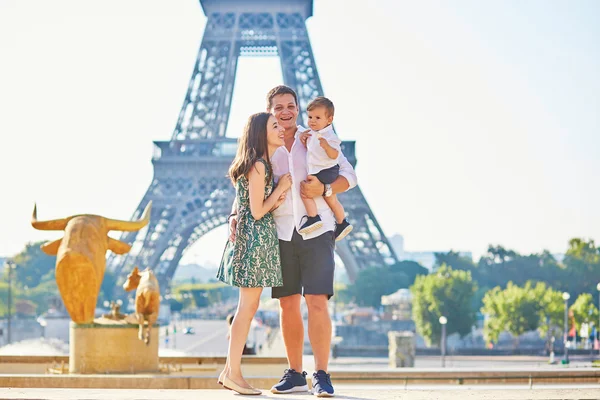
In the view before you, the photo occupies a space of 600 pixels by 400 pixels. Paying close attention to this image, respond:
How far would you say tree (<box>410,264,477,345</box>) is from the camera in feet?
207

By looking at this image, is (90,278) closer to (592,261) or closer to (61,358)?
(61,358)

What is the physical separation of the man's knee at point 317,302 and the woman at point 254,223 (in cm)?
24

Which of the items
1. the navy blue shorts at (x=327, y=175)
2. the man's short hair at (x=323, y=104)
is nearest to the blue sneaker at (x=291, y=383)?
the navy blue shorts at (x=327, y=175)

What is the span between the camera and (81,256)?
51.2 feet

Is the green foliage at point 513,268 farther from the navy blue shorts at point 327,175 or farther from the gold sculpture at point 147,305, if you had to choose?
the navy blue shorts at point 327,175

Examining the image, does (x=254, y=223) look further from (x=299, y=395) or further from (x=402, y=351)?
(x=402, y=351)

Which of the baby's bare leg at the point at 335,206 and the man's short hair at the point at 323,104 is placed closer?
the man's short hair at the point at 323,104

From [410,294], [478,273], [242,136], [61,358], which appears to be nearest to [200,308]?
[478,273]

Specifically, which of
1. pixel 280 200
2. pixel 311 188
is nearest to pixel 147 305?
pixel 280 200

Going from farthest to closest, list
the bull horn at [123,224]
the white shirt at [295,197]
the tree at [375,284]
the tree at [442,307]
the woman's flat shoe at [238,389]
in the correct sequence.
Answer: the tree at [375,284], the tree at [442,307], the bull horn at [123,224], the white shirt at [295,197], the woman's flat shoe at [238,389]

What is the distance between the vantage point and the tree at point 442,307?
207 ft

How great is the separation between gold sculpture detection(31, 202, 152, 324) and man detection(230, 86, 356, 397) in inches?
300

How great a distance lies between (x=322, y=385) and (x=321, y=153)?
64.1 inches

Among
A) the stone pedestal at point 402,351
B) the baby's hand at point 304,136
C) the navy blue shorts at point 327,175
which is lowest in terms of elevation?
the stone pedestal at point 402,351
